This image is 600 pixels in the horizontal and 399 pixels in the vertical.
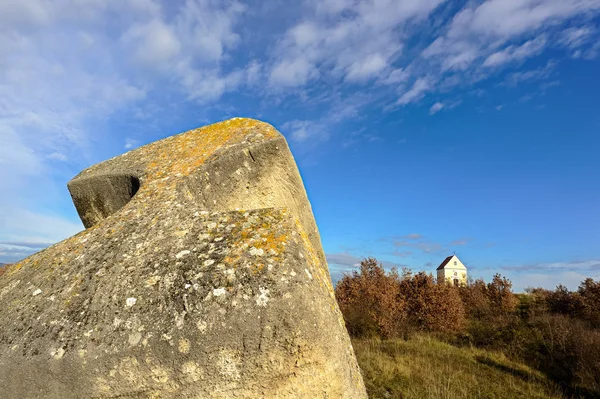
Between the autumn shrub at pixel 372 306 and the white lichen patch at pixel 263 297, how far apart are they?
607 inches

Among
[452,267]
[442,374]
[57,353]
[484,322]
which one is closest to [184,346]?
[57,353]

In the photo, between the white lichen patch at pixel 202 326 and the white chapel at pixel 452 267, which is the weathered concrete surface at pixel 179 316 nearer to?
the white lichen patch at pixel 202 326

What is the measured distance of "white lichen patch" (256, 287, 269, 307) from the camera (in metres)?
2.02

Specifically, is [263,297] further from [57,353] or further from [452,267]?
[452,267]

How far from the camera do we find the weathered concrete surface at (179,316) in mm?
1978

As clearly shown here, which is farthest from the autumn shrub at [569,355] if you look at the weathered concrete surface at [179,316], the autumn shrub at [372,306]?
the weathered concrete surface at [179,316]

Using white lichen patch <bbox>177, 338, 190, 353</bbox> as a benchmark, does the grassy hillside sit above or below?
below

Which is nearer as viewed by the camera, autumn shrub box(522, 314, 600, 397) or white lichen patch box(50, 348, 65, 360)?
white lichen patch box(50, 348, 65, 360)

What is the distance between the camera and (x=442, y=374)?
31.9ft

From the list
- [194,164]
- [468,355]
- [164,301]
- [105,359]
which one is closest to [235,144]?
[194,164]

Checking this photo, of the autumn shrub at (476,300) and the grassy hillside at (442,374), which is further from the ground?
the autumn shrub at (476,300)

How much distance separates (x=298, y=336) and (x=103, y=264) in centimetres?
165

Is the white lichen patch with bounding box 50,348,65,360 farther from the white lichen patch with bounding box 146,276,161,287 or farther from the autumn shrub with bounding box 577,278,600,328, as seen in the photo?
the autumn shrub with bounding box 577,278,600,328

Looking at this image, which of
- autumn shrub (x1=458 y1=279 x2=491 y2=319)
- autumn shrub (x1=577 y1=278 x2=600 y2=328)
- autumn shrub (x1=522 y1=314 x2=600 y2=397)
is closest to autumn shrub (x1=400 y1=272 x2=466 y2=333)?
autumn shrub (x1=522 y1=314 x2=600 y2=397)
